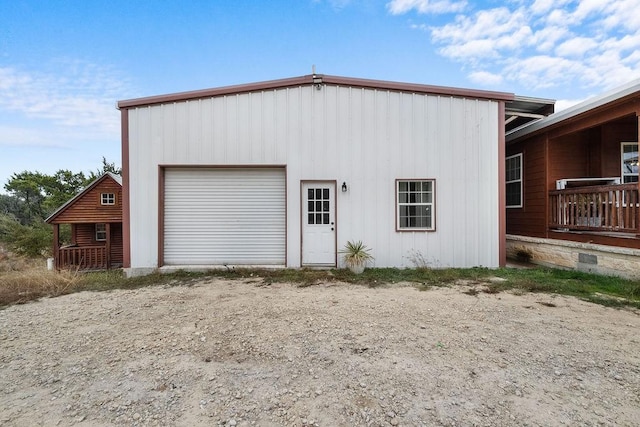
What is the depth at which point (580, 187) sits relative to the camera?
6875mm

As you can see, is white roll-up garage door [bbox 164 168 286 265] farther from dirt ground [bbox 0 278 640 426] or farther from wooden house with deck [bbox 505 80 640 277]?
wooden house with deck [bbox 505 80 640 277]

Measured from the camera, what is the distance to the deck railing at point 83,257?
8.36 metres

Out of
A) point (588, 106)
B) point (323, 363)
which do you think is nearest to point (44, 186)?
point (323, 363)

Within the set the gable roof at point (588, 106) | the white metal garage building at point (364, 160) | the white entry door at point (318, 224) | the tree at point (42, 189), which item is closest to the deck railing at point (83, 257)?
the white metal garage building at point (364, 160)

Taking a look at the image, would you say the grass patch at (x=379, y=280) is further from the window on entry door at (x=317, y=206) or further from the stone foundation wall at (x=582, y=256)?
the window on entry door at (x=317, y=206)

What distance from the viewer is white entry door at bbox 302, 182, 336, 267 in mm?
6922

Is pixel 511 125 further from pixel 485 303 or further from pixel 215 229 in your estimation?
pixel 215 229

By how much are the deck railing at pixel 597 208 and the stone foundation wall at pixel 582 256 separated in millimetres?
456

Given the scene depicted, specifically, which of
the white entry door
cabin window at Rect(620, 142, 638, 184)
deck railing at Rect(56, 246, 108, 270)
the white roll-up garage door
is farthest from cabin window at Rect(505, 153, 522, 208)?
deck railing at Rect(56, 246, 108, 270)

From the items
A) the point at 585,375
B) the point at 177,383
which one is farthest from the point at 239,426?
the point at 585,375

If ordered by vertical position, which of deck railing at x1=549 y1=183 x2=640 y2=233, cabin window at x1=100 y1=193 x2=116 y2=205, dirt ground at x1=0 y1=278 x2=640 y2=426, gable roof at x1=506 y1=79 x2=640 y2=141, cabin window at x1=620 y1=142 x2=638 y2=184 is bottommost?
dirt ground at x1=0 y1=278 x2=640 y2=426

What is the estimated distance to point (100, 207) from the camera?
871 cm

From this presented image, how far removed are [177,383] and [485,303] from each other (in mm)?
4177

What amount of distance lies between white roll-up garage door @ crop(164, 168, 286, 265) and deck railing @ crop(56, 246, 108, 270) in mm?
3407
